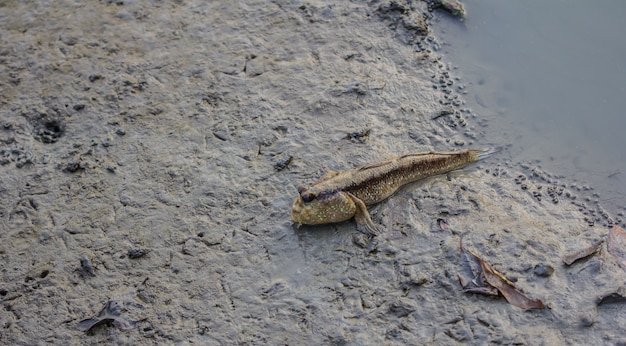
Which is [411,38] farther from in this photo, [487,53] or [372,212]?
[372,212]

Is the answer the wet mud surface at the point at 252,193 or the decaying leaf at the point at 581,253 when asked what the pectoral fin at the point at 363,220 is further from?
the decaying leaf at the point at 581,253

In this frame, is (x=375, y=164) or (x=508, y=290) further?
(x=375, y=164)

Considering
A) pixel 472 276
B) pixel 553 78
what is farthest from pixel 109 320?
pixel 553 78

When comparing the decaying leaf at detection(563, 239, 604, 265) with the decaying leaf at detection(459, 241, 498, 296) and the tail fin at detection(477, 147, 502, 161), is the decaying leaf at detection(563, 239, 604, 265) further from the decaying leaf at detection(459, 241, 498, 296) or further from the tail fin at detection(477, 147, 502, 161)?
the tail fin at detection(477, 147, 502, 161)

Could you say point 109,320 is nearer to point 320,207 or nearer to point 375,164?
point 320,207

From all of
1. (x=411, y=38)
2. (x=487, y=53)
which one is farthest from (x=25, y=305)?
(x=487, y=53)

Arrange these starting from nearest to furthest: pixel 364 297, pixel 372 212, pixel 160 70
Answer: pixel 364 297, pixel 372 212, pixel 160 70

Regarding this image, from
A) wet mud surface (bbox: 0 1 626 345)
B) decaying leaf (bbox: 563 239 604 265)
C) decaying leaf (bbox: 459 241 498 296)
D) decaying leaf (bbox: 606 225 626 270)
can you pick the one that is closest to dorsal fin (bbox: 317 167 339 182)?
wet mud surface (bbox: 0 1 626 345)
